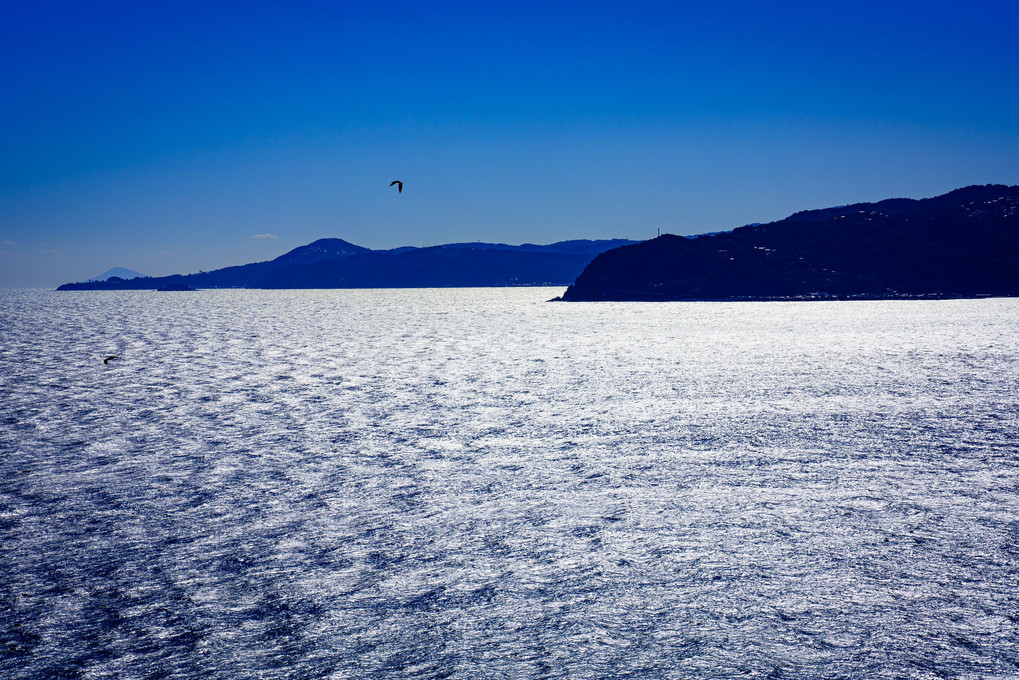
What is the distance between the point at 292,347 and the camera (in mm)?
51156

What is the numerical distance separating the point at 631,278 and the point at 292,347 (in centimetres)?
15195

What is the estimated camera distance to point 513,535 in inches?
426

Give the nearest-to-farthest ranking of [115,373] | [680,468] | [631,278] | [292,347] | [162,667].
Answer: [162,667], [680,468], [115,373], [292,347], [631,278]

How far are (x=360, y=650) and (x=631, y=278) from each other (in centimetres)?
19096

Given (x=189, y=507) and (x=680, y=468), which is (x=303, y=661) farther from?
(x=680, y=468)

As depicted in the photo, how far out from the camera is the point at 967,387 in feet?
88.6

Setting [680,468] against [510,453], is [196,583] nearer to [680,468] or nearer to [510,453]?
[510,453]

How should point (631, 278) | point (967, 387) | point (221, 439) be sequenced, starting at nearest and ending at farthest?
point (221, 439), point (967, 387), point (631, 278)

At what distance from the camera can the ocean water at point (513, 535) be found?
722 cm

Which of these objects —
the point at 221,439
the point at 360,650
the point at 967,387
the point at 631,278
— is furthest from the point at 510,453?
the point at 631,278

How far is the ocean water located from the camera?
722 cm

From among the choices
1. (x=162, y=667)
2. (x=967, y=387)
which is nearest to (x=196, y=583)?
(x=162, y=667)

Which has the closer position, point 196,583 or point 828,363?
point 196,583

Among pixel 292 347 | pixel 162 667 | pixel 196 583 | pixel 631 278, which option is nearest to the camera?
pixel 162 667
